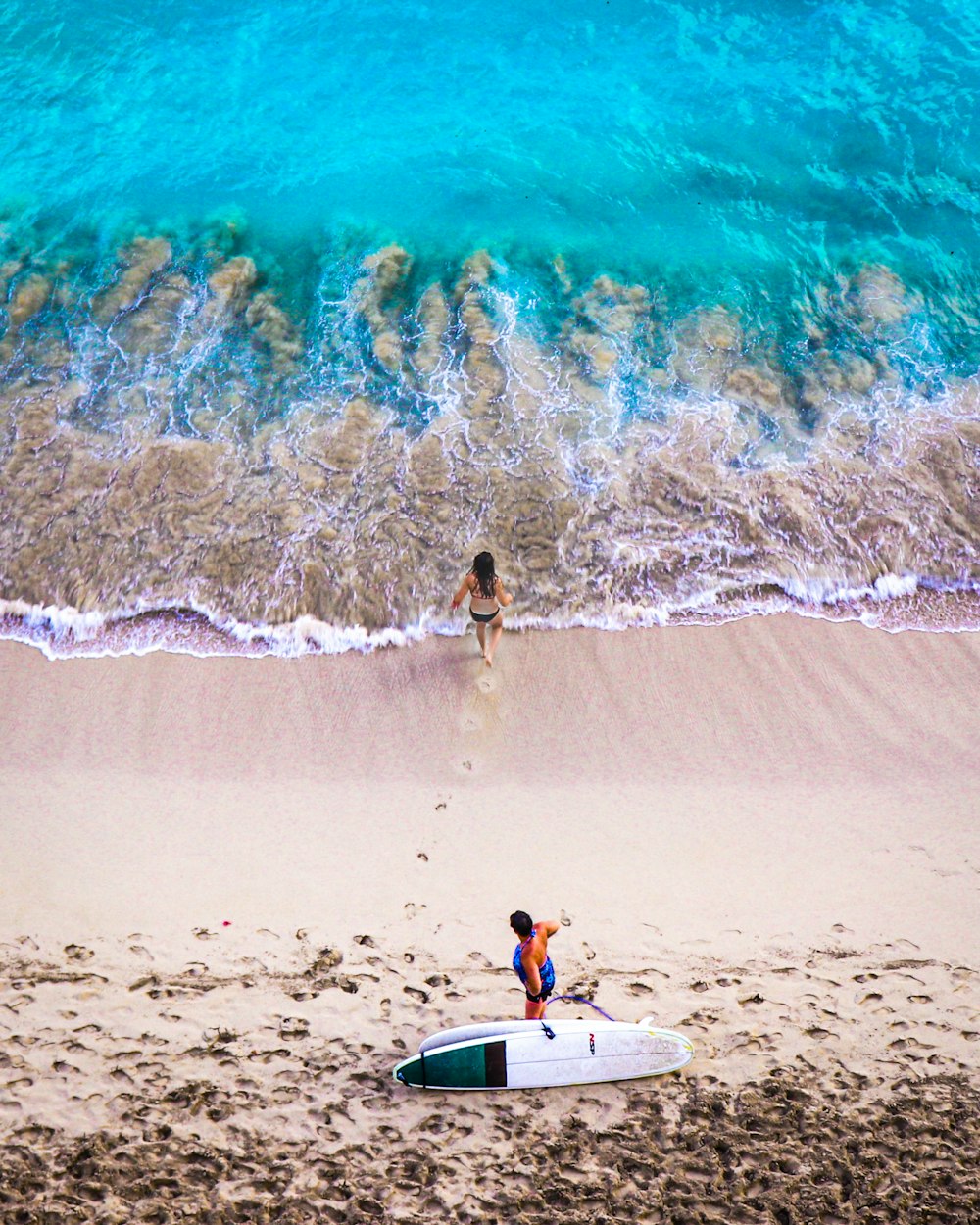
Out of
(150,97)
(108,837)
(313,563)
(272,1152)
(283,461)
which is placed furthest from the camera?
(150,97)

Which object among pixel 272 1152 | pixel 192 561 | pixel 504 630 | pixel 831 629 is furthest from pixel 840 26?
pixel 272 1152

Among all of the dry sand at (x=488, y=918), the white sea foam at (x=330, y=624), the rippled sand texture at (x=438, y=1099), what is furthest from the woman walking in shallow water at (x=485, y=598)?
the rippled sand texture at (x=438, y=1099)

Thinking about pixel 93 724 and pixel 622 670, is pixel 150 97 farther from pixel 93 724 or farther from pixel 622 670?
pixel 622 670

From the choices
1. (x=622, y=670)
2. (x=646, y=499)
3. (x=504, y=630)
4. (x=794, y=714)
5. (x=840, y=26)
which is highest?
(x=840, y=26)

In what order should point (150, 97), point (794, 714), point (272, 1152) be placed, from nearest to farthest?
point (272, 1152) < point (794, 714) < point (150, 97)

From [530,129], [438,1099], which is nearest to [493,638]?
[438,1099]

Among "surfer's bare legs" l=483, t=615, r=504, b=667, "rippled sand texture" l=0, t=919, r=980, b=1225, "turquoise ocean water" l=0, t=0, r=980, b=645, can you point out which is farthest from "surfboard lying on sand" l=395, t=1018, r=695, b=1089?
"turquoise ocean water" l=0, t=0, r=980, b=645
